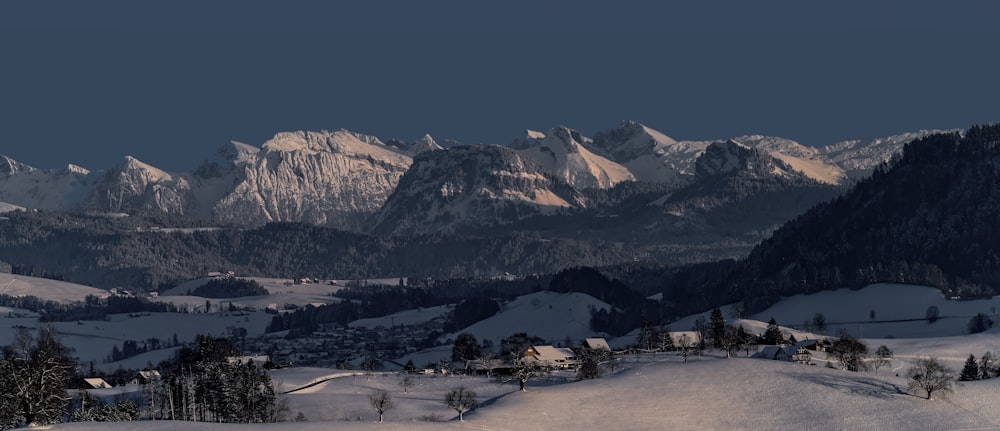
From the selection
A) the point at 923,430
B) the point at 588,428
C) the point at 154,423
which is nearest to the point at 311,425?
the point at 154,423

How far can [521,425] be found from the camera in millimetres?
199125

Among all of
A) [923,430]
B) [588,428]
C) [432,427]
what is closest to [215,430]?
[432,427]

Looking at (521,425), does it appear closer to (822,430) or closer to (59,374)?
(822,430)

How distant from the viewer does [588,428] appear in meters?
198

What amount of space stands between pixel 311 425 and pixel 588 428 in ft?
101

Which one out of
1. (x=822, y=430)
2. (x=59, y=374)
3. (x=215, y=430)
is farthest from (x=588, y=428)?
(x=59, y=374)

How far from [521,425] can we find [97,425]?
46082 mm

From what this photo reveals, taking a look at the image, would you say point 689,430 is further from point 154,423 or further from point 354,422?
point 154,423

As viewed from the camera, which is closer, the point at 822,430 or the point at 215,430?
the point at 215,430

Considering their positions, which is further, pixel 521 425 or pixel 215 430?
pixel 521 425

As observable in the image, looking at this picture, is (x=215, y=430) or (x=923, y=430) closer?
(x=215, y=430)

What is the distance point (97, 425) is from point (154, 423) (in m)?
6.57

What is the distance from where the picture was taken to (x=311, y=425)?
192625mm

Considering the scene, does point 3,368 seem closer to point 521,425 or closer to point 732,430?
point 521,425
